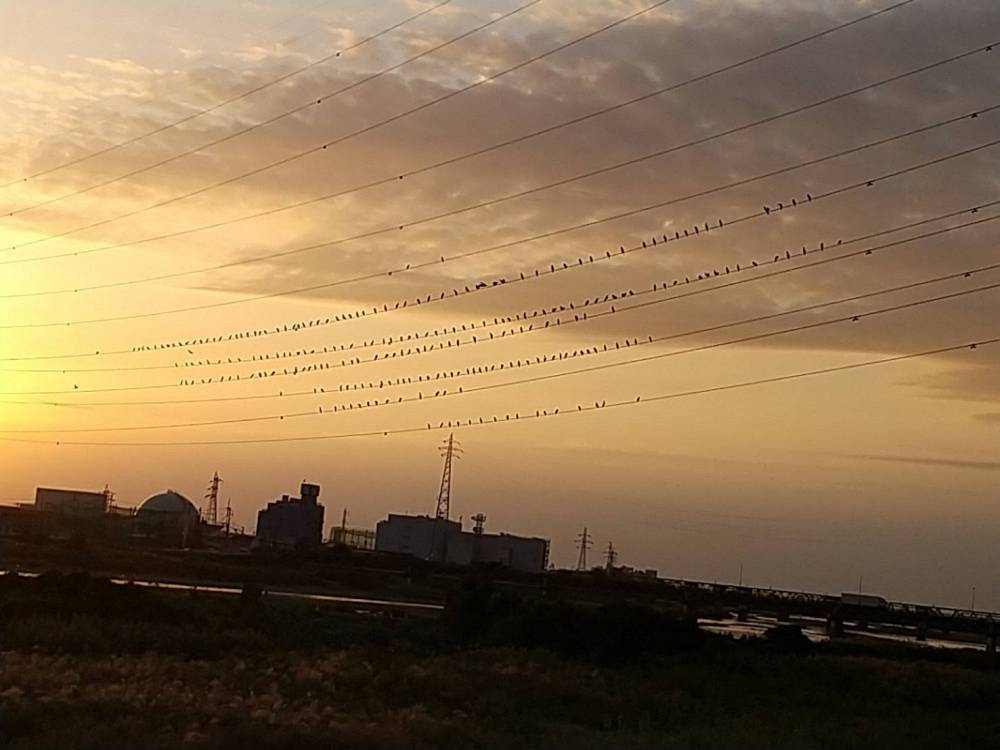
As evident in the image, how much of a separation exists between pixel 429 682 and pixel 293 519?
14350 cm

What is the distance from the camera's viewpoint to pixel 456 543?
178750 mm

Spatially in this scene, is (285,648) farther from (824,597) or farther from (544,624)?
(824,597)

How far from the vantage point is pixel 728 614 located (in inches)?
5753

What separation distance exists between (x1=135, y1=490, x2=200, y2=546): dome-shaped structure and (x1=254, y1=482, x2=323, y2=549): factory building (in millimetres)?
10930

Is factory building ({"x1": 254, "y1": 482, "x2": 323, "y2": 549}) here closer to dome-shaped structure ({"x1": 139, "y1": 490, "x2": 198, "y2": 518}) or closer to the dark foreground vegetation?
dome-shaped structure ({"x1": 139, "y1": 490, "x2": 198, "y2": 518})

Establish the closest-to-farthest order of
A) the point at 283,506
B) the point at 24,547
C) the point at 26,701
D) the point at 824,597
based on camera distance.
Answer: the point at 26,701 → the point at 24,547 → the point at 824,597 → the point at 283,506

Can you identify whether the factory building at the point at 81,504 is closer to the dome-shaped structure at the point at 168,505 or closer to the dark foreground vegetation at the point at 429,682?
the dome-shaped structure at the point at 168,505

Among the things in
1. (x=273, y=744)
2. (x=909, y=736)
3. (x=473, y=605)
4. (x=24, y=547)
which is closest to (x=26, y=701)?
(x=273, y=744)

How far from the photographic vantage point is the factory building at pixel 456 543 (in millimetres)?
175000

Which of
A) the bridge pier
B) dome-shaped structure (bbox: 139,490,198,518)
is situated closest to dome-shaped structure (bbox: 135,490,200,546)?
dome-shaped structure (bbox: 139,490,198,518)

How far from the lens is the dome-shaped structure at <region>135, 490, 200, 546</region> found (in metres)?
163

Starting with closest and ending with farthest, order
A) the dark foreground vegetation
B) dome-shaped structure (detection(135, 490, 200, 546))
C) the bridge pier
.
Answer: the dark foreground vegetation, the bridge pier, dome-shaped structure (detection(135, 490, 200, 546))

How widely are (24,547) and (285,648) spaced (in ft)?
224

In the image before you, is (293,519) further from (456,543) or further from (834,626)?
(834,626)
